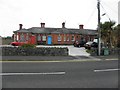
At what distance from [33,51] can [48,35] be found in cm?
3059

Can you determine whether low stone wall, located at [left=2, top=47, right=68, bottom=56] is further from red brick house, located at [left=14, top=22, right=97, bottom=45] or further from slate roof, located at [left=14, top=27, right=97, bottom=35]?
slate roof, located at [left=14, top=27, right=97, bottom=35]

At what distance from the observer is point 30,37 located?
56656 millimetres

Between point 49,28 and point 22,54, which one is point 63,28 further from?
point 22,54

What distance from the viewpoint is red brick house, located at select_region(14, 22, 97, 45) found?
56.5 m

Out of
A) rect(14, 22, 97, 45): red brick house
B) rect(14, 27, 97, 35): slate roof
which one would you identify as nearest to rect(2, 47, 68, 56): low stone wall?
rect(14, 22, 97, 45): red brick house

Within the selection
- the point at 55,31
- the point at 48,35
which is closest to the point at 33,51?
the point at 48,35

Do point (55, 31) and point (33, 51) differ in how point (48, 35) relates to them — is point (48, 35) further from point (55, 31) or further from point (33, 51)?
point (33, 51)

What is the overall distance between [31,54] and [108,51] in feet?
31.9

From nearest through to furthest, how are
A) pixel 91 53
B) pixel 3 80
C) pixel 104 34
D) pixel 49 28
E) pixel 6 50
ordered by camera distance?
1. pixel 3 80
2. pixel 6 50
3. pixel 91 53
4. pixel 104 34
5. pixel 49 28

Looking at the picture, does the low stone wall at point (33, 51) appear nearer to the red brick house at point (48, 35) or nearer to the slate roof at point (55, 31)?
the red brick house at point (48, 35)

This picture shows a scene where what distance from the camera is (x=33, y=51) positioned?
27.4 m

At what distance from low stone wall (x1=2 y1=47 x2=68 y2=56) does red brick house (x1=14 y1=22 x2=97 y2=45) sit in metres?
27.8

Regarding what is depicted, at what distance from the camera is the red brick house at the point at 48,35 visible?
2226 inches

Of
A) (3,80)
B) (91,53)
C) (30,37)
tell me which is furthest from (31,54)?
(30,37)
